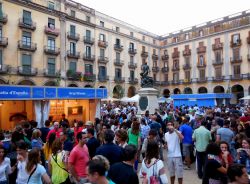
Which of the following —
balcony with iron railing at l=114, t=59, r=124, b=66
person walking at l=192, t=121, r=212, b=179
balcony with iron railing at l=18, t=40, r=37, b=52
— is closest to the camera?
person walking at l=192, t=121, r=212, b=179

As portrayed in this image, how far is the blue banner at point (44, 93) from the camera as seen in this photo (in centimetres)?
1291

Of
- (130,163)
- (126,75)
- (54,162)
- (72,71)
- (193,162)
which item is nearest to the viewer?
(130,163)

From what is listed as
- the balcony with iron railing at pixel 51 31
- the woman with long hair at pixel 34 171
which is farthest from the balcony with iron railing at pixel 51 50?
the woman with long hair at pixel 34 171

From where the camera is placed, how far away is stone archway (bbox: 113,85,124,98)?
4164cm

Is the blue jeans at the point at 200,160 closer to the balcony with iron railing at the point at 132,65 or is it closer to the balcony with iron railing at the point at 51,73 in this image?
the balcony with iron railing at the point at 51,73

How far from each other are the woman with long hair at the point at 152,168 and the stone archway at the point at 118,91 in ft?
123

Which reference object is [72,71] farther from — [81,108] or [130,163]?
[130,163]

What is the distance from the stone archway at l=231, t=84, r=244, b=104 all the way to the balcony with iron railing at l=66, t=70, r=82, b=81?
25.7m

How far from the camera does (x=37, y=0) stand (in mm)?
31703

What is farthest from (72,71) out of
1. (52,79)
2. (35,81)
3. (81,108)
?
(81,108)

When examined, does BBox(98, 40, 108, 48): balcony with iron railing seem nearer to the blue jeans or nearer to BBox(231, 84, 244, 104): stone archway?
BBox(231, 84, 244, 104): stone archway

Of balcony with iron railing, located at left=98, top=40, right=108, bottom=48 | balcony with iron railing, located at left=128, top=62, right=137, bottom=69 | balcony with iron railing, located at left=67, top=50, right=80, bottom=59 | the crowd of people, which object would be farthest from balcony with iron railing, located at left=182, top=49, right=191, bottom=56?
the crowd of people

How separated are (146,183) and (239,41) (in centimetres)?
4269

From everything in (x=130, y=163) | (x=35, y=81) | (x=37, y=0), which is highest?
(x=37, y=0)
